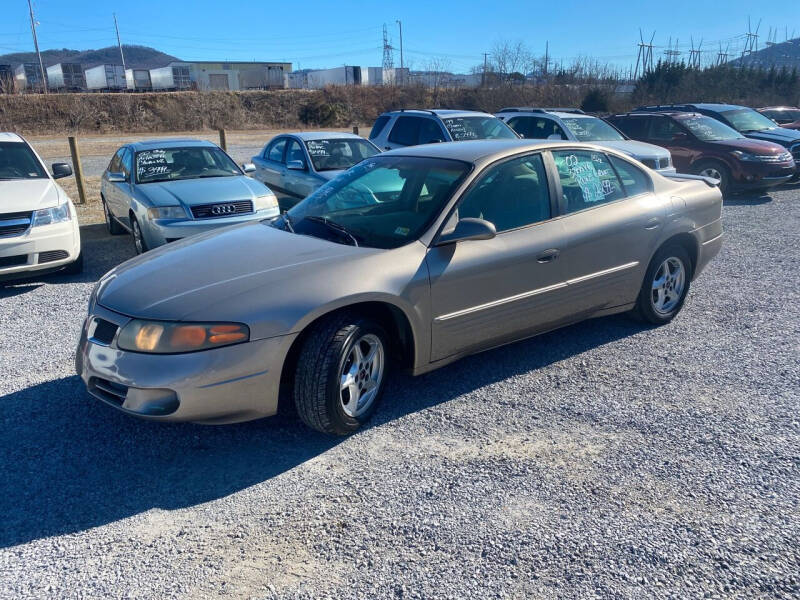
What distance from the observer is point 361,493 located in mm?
3170

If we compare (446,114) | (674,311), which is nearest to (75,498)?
(674,311)

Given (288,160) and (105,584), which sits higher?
(288,160)

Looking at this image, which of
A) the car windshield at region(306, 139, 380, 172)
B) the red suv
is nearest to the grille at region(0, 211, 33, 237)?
the car windshield at region(306, 139, 380, 172)

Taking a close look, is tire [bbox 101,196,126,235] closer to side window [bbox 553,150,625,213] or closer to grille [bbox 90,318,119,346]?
grille [bbox 90,318,119,346]

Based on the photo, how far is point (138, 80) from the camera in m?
59.8

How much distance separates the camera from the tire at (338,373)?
→ 3434mm

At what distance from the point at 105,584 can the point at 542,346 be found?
349 centimetres

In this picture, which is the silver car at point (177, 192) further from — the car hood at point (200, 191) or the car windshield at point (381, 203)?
the car windshield at point (381, 203)

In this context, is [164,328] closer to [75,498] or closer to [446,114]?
[75,498]

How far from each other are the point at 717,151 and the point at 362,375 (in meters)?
11.7

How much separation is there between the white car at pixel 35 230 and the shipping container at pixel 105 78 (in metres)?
58.7

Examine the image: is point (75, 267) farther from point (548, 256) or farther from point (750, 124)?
point (750, 124)

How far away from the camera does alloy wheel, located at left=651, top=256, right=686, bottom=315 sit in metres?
5.30

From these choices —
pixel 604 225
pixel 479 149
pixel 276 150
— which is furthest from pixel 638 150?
pixel 479 149
